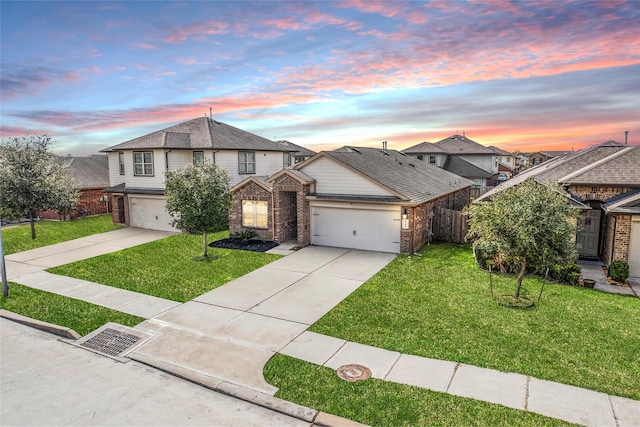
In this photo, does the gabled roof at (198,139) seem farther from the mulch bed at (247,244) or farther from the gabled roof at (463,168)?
the gabled roof at (463,168)

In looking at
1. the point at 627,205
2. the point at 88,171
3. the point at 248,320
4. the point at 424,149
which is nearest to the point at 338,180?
the point at 248,320

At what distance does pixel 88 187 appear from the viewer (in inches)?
1197

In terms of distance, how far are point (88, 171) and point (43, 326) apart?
2600 centimetres

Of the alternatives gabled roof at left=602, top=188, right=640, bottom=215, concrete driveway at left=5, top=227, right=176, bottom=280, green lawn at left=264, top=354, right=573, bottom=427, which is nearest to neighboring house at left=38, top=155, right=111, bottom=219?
concrete driveway at left=5, top=227, right=176, bottom=280

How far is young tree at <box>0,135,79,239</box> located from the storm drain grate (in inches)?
633

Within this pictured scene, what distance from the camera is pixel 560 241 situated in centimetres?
1063

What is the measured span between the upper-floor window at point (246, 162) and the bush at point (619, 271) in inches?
808

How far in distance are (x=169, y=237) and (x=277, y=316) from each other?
1308cm

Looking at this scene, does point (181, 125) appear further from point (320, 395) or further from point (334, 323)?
point (320, 395)

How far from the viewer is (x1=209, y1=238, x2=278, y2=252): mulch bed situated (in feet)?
62.6

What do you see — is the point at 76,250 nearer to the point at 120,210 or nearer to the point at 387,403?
the point at 120,210

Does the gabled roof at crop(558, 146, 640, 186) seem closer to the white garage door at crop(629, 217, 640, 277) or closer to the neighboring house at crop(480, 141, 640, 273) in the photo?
the neighboring house at crop(480, 141, 640, 273)

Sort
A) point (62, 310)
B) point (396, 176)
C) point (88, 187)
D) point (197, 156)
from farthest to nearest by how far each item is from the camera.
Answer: point (88, 187) → point (197, 156) → point (396, 176) → point (62, 310)

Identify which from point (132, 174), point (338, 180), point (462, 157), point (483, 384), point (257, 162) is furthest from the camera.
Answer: point (462, 157)
